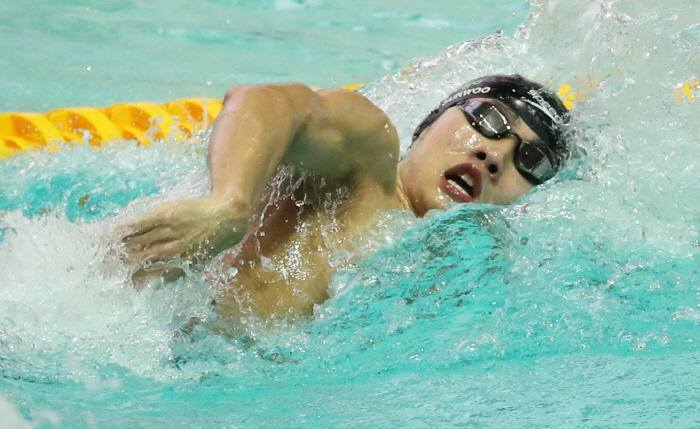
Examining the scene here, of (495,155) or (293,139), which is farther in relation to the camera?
(495,155)

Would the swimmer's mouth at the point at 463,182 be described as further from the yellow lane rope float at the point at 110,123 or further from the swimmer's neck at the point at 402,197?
the yellow lane rope float at the point at 110,123

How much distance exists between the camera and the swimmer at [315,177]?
47.1 inches

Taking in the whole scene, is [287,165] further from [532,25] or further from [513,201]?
[532,25]

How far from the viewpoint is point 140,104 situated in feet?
12.2

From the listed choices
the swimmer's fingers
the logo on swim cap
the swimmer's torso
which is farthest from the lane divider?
the swimmer's fingers

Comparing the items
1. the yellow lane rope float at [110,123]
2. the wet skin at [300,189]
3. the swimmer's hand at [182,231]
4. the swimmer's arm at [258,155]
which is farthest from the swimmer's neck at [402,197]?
the yellow lane rope float at [110,123]

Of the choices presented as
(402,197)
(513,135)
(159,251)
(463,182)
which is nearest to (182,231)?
(159,251)

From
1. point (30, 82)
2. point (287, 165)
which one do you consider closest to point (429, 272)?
point (287, 165)

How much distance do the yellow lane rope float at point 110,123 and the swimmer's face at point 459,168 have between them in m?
1.29

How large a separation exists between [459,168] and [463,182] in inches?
2.1

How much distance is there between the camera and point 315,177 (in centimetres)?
173

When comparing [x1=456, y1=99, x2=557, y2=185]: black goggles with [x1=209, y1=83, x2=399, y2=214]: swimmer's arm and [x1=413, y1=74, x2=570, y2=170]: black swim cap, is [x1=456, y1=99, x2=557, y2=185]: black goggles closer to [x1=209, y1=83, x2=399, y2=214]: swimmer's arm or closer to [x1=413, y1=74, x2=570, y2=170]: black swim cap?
[x1=413, y1=74, x2=570, y2=170]: black swim cap

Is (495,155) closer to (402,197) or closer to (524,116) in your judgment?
(524,116)

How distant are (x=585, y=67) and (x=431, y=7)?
3172 mm
